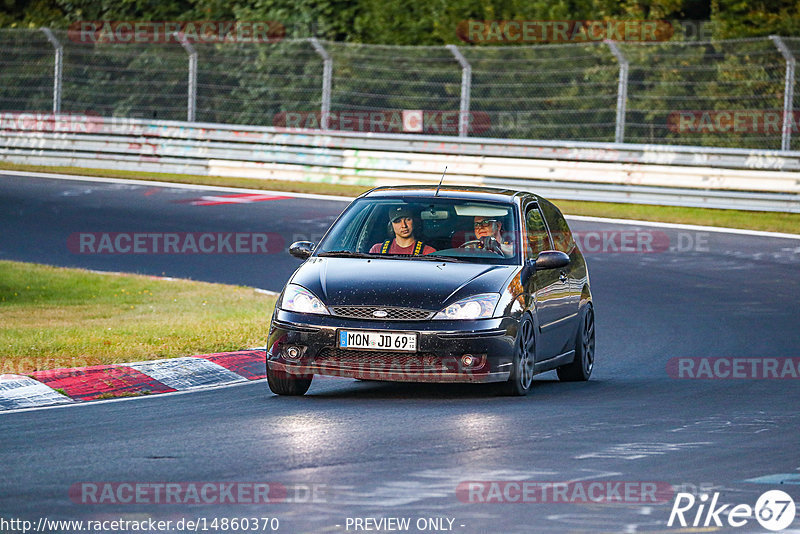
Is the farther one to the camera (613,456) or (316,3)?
(316,3)

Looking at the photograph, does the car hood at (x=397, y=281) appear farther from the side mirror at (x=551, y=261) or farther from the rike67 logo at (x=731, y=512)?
the rike67 logo at (x=731, y=512)

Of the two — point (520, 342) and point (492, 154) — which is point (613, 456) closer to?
point (520, 342)

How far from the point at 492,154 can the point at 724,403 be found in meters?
15.7

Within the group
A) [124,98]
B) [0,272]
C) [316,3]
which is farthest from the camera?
[316,3]

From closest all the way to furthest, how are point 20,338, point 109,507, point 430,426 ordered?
point 109,507 → point 430,426 → point 20,338

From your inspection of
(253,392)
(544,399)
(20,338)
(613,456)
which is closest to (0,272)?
(20,338)

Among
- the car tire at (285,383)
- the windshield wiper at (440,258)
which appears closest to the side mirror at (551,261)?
the windshield wiper at (440,258)

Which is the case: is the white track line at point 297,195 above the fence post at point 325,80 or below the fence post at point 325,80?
below

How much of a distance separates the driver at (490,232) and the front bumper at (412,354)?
3.32 ft

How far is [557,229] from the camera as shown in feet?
38.9

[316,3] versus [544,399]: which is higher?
[316,3]

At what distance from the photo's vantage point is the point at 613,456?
306 inches

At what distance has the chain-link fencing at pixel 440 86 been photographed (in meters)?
24.7

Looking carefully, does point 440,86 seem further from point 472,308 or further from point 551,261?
point 472,308
